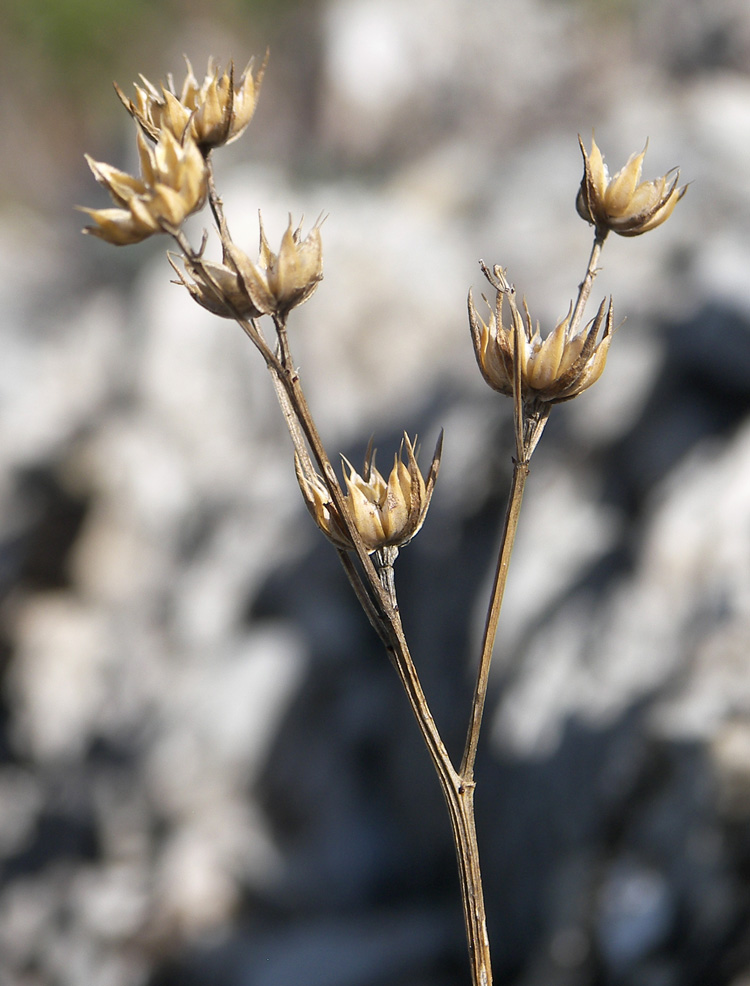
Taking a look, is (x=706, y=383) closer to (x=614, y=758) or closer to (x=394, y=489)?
(x=614, y=758)

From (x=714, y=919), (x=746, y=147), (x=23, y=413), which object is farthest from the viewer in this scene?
(x=23, y=413)

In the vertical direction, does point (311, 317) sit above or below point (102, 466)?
above

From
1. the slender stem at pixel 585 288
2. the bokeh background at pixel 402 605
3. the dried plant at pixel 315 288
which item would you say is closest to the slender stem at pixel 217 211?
the dried plant at pixel 315 288

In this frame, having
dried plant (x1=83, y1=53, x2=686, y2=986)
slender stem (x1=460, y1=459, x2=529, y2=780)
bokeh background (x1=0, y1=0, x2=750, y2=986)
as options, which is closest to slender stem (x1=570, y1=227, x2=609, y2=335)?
dried plant (x1=83, y1=53, x2=686, y2=986)

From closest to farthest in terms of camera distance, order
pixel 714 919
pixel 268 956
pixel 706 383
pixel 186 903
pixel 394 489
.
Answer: pixel 394 489 → pixel 714 919 → pixel 706 383 → pixel 268 956 → pixel 186 903

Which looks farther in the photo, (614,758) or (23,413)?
(23,413)

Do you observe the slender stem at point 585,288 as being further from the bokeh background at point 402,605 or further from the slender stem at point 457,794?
the bokeh background at point 402,605

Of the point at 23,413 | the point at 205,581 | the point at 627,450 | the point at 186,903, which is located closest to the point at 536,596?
the point at 627,450

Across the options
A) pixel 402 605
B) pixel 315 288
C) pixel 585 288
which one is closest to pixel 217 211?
pixel 315 288
